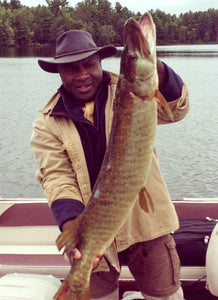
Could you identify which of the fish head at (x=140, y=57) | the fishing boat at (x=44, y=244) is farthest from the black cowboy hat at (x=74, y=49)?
the fishing boat at (x=44, y=244)

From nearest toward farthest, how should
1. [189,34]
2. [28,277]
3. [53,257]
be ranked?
[28,277] < [53,257] < [189,34]

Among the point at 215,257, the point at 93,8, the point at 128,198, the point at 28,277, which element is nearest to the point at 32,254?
the point at 28,277

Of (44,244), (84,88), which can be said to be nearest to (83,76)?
(84,88)

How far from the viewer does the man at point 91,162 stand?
2.92 metres

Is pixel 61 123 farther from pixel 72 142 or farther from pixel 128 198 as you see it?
pixel 128 198

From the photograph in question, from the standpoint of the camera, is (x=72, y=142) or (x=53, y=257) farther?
(x=53, y=257)

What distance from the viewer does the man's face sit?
2.91 meters

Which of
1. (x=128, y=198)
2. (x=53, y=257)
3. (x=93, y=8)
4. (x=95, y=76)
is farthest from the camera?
(x=93, y=8)

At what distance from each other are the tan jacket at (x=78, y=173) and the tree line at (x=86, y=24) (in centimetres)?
5861

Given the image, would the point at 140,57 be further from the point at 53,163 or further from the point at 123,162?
the point at 53,163

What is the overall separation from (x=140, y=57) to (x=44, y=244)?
3188 millimetres

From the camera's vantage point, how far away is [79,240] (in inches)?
104

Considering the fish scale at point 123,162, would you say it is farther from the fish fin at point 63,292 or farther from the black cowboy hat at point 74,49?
the black cowboy hat at point 74,49

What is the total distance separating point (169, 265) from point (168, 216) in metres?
0.33
